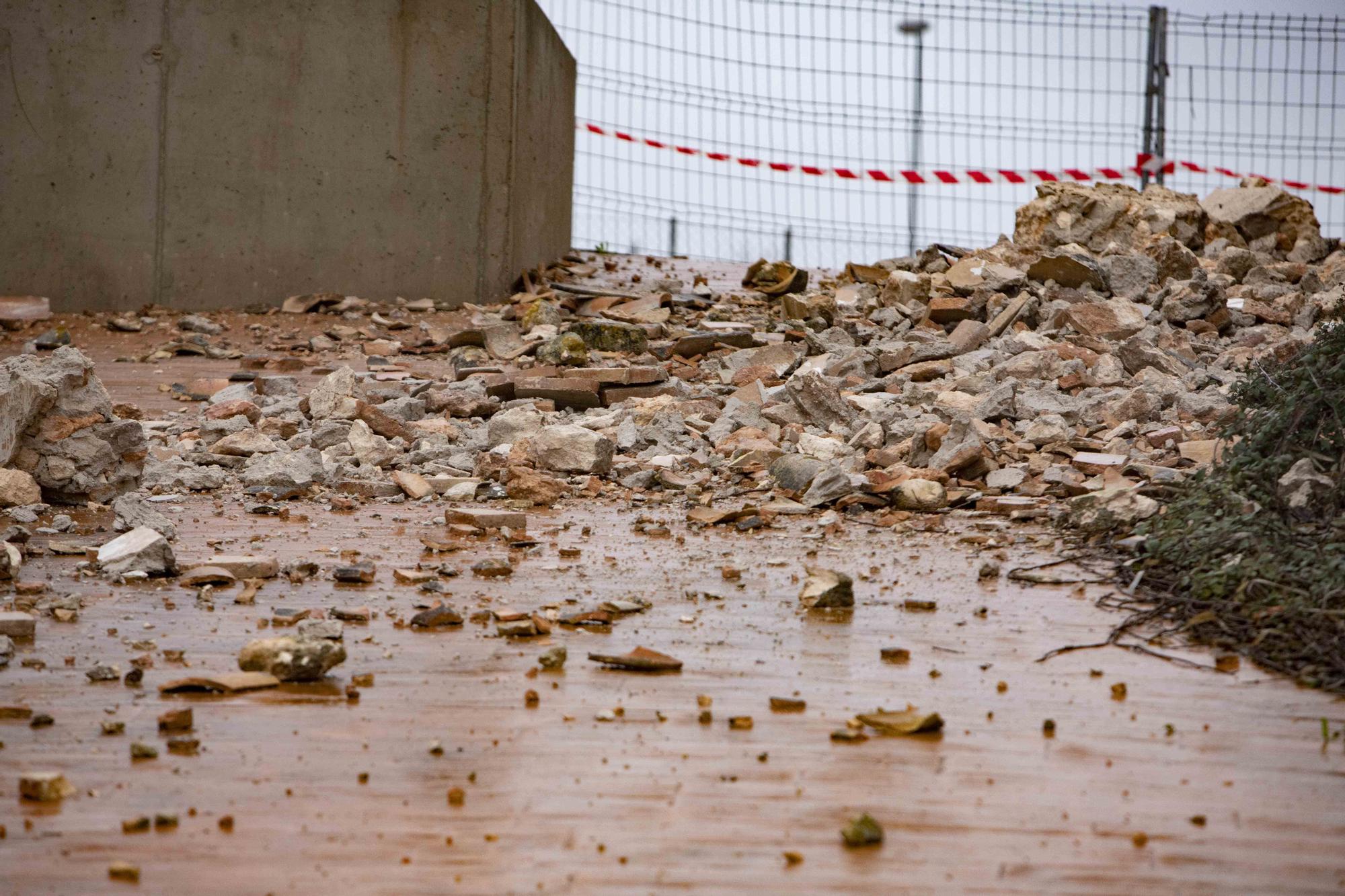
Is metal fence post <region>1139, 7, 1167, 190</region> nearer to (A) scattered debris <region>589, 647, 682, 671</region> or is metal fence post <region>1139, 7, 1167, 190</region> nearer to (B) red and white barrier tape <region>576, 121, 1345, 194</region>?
(B) red and white barrier tape <region>576, 121, 1345, 194</region>

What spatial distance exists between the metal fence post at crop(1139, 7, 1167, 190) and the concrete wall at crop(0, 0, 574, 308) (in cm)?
593

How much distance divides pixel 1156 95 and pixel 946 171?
210 centimetres

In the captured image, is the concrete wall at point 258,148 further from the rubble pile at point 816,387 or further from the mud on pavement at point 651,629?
the mud on pavement at point 651,629

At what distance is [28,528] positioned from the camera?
459cm

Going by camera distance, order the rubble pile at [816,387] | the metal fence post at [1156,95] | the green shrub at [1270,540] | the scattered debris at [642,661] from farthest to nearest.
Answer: the metal fence post at [1156,95]
the rubble pile at [816,387]
the green shrub at [1270,540]
the scattered debris at [642,661]

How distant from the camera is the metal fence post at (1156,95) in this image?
11539 millimetres

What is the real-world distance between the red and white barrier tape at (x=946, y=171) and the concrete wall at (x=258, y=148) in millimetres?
1468

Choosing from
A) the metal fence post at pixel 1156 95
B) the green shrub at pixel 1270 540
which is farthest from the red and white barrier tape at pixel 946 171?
the green shrub at pixel 1270 540

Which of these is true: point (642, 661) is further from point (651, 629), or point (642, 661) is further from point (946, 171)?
point (946, 171)

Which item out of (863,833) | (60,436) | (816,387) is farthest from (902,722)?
(816,387)

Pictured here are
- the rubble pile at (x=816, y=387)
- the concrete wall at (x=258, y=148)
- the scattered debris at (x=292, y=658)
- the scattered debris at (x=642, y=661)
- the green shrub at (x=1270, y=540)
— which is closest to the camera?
the scattered debris at (x=292, y=658)

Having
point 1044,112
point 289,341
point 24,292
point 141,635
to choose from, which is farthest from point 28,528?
point 1044,112

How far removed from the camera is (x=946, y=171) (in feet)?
39.0

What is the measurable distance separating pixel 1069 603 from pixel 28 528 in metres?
3.77
